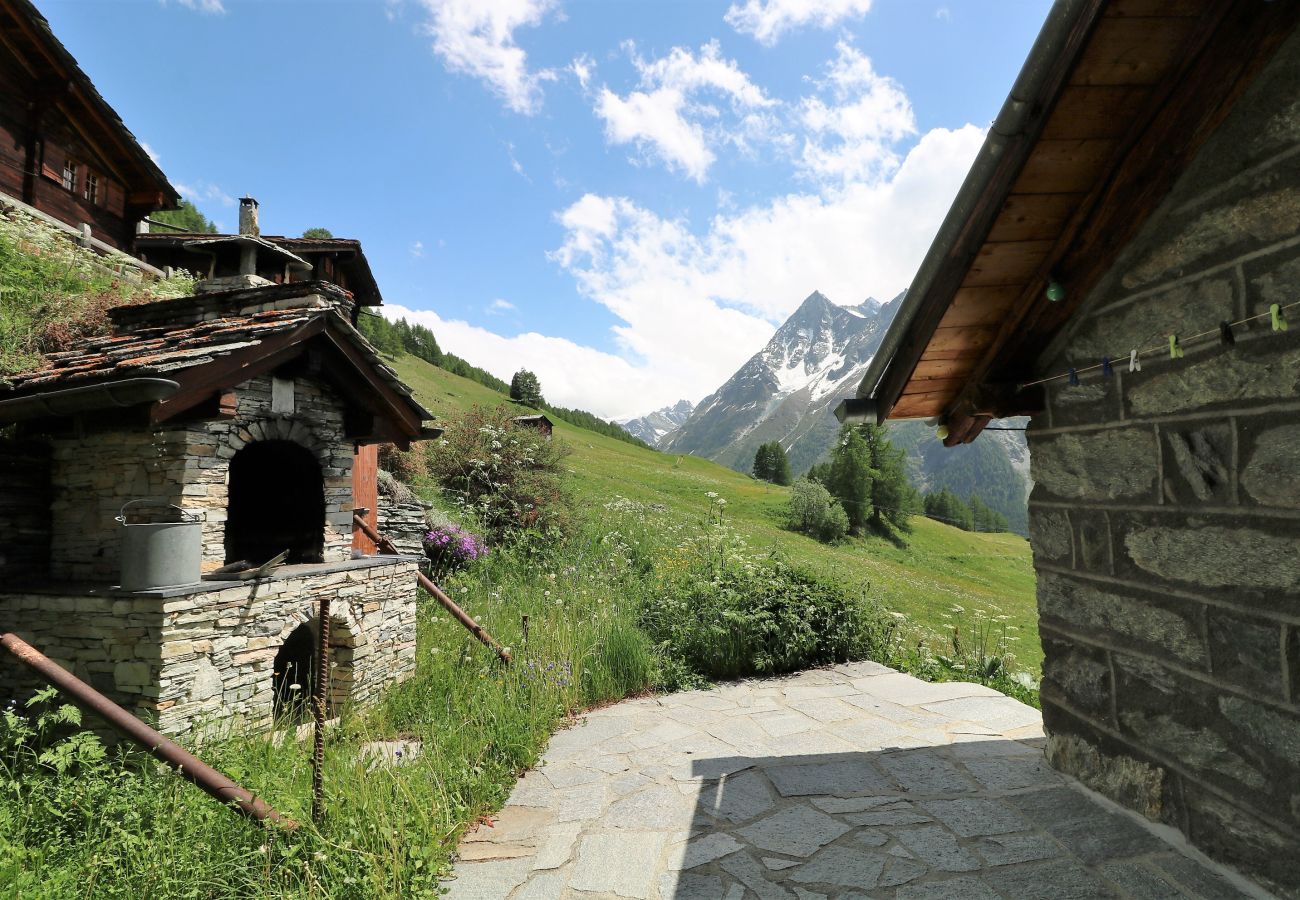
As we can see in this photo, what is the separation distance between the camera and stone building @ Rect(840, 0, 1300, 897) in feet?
7.92

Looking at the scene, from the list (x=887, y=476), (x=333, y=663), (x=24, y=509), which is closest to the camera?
(x=24, y=509)

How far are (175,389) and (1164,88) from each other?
593cm

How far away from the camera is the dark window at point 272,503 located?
6.86 meters

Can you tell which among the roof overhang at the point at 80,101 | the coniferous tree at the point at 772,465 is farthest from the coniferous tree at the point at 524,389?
the roof overhang at the point at 80,101

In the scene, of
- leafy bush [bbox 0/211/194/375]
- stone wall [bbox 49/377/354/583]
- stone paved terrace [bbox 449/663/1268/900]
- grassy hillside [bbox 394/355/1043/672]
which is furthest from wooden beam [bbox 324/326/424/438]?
grassy hillside [bbox 394/355/1043/672]

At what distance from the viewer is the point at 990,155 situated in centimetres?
271

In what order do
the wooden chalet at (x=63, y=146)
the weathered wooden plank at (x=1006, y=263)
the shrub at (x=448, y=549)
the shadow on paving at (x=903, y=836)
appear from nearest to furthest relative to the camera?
the shadow on paving at (x=903, y=836) < the weathered wooden plank at (x=1006, y=263) < the shrub at (x=448, y=549) < the wooden chalet at (x=63, y=146)

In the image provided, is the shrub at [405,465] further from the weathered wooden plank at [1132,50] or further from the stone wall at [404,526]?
the weathered wooden plank at [1132,50]

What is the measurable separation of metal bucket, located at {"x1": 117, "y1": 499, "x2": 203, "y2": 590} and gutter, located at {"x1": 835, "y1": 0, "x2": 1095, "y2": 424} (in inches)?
193

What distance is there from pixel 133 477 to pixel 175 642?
145 centimetres

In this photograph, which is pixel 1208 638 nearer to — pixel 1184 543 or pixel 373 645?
pixel 1184 543

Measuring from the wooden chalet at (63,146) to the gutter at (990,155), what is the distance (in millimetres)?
17022

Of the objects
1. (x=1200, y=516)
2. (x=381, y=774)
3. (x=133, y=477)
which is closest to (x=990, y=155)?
(x=1200, y=516)

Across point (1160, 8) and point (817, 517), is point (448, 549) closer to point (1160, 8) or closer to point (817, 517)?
point (1160, 8)
